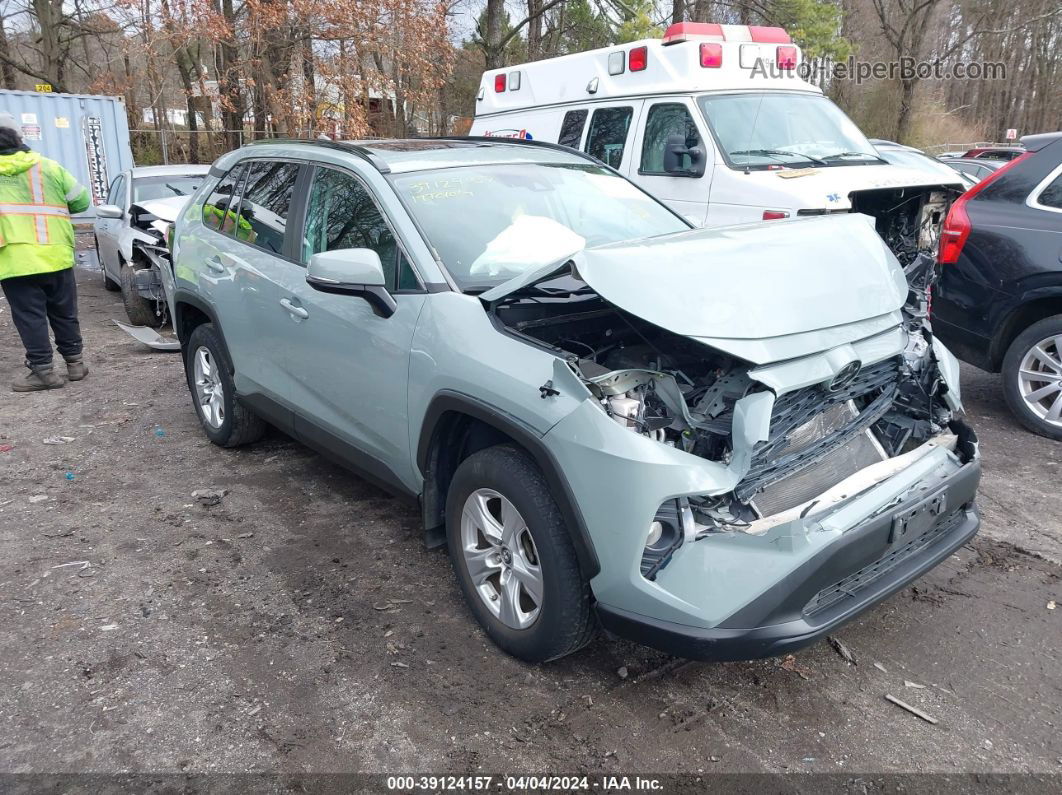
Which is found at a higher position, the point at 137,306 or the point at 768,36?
the point at 768,36

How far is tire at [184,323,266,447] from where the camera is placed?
4969 mm

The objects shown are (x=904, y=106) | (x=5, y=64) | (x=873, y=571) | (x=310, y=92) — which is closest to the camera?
(x=873, y=571)

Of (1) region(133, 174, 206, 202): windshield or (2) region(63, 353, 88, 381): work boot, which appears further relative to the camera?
(1) region(133, 174, 206, 202): windshield

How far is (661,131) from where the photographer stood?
768 centimetres

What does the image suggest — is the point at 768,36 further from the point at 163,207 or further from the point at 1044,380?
the point at 163,207

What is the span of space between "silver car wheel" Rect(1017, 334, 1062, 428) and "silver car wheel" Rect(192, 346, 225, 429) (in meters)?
4.99

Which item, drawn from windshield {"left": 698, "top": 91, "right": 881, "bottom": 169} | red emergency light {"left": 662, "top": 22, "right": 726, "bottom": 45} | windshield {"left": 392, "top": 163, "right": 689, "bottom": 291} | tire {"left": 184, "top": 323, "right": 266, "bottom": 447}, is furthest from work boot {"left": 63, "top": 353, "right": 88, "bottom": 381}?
red emergency light {"left": 662, "top": 22, "right": 726, "bottom": 45}

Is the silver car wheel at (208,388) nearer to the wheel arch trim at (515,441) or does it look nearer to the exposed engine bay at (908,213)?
the wheel arch trim at (515,441)

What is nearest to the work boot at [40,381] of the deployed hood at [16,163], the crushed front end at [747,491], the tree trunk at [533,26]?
the deployed hood at [16,163]

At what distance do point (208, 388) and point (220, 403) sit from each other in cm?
23

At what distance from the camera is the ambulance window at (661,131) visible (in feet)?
24.3

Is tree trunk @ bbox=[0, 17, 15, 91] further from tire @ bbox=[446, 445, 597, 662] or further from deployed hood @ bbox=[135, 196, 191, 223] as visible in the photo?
tire @ bbox=[446, 445, 597, 662]

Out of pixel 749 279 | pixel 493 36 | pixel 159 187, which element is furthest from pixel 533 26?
pixel 749 279

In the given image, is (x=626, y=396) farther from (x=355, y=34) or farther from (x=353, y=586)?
(x=355, y=34)
